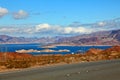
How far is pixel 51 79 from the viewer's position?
23.3m

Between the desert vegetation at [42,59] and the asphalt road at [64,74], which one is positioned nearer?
the asphalt road at [64,74]

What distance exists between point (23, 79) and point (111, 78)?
5.71 metres

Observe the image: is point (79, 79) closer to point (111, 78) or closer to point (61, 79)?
point (61, 79)

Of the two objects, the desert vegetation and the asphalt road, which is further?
the desert vegetation

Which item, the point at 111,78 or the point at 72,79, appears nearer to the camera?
the point at 72,79

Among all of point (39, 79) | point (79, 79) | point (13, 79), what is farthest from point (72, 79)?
point (13, 79)

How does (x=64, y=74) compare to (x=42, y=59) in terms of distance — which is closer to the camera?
(x=64, y=74)

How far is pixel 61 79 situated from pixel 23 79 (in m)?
2.39

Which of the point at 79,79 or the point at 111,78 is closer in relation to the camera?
the point at 79,79

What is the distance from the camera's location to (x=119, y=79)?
77.5ft

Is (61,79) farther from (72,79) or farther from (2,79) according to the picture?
(2,79)

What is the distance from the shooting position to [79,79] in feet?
75.0

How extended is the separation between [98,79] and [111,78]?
1.34m

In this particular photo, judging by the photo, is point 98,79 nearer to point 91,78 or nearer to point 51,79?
point 91,78
